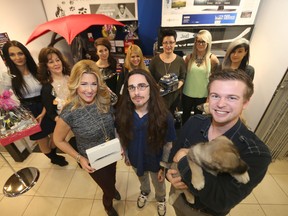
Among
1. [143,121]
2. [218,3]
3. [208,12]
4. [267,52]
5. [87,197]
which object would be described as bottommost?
[87,197]

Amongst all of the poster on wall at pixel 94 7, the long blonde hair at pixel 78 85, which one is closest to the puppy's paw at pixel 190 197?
the long blonde hair at pixel 78 85

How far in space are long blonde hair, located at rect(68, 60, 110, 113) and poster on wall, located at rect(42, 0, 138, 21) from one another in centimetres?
224

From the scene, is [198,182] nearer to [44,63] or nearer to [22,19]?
[44,63]

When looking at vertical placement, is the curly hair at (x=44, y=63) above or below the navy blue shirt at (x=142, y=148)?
above

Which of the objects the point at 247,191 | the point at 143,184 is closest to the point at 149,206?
the point at 143,184

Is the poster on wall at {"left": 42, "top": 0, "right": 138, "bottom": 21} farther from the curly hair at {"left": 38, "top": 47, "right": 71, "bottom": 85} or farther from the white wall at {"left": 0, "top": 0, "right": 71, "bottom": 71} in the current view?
the curly hair at {"left": 38, "top": 47, "right": 71, "bottom": 85}

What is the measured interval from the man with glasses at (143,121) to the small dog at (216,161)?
1.70 ft

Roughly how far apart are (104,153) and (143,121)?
43 centimetres

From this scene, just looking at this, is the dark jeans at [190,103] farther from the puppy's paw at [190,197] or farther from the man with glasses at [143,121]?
the puppy's paw at [190,197]

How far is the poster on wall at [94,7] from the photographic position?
3.01 metres

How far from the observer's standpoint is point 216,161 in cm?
77

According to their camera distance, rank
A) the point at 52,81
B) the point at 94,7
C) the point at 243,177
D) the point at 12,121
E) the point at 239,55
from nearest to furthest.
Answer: the point at 243,177 → the point at 12,121 → the point at 52,81 → the point at 239,55 → the point at 94,7

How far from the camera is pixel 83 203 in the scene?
2117mm

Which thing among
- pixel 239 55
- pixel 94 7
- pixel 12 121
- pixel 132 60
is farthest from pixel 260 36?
pixel 12 121
